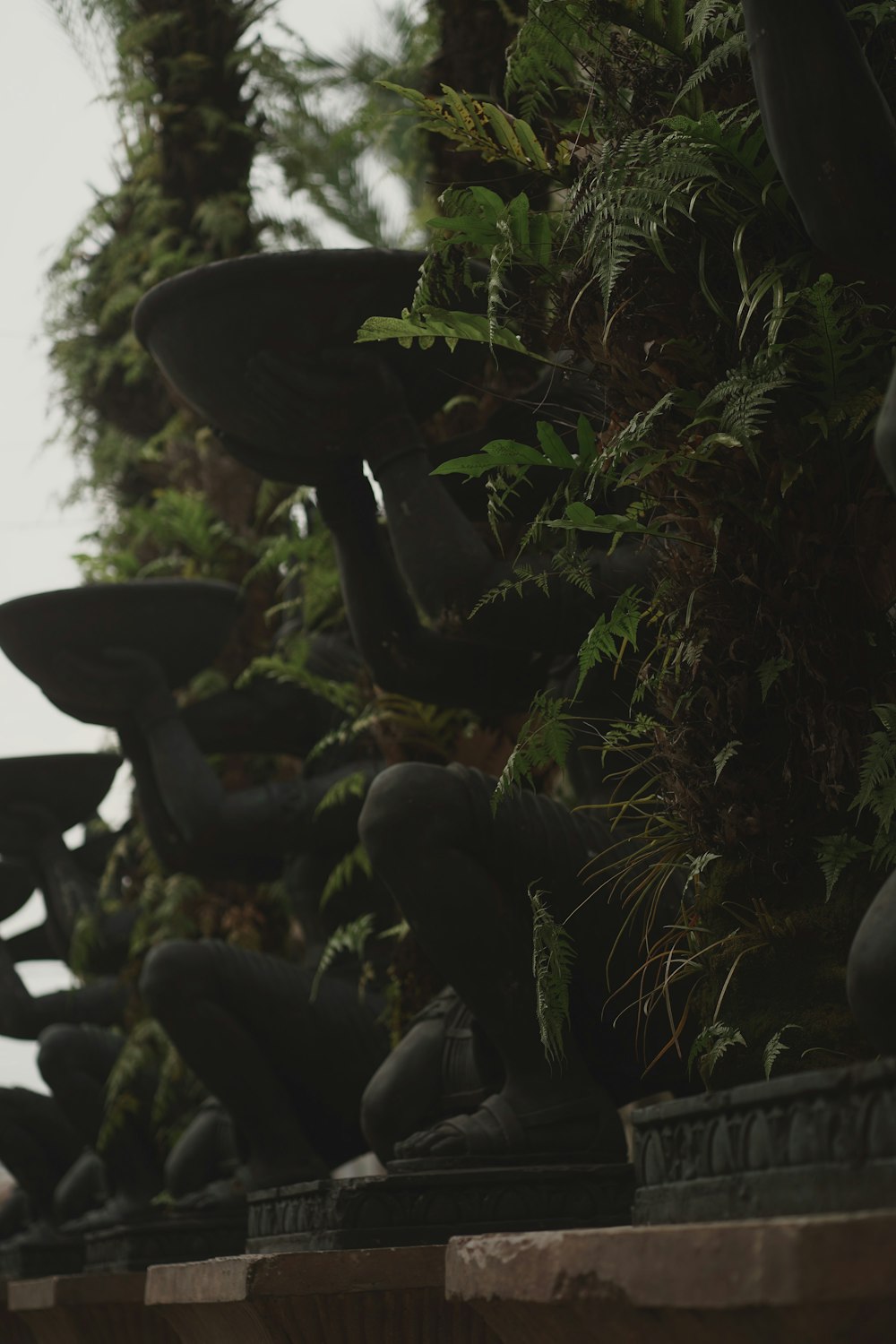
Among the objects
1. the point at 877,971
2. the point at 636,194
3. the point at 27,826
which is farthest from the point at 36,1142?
the point at 877,971

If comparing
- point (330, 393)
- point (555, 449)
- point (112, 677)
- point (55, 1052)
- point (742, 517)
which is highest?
point (330, 393)

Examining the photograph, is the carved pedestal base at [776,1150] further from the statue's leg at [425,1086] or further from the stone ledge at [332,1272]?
the statue's leg at [425,1086]

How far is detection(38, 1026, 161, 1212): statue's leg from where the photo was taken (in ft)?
19.4

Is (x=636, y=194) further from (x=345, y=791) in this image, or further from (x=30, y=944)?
(x=30, y=944)

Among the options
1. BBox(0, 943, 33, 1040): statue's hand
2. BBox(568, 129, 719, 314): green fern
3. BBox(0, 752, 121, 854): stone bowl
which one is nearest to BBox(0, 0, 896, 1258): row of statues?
BBox(568, 129, 719, 314): green fern

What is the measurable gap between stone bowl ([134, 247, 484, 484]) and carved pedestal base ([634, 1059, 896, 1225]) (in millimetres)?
1814

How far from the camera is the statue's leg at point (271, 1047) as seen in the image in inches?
167

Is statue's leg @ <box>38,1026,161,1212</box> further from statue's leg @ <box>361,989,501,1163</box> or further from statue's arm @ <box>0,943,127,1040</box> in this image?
statue's leg @ <box>361,989,501,1163</box>

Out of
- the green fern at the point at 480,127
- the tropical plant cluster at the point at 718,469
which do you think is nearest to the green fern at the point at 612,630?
the tropical plant cluster at the point at 718,469

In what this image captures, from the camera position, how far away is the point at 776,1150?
1706 mm

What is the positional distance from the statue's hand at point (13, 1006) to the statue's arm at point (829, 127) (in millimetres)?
5277

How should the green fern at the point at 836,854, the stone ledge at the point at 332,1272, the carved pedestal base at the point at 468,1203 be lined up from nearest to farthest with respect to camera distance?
1. the green fern at the point at 836,854
2. the stone ledge at the point at 332,1272
3. the carved pedestal base at the point at 468,1203

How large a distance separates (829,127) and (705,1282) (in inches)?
49.3

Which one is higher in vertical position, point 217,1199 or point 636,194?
point 636,194
